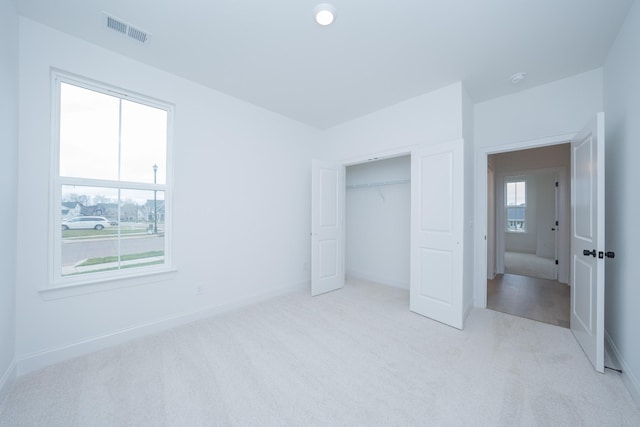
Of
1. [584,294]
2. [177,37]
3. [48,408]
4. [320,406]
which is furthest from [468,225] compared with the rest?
[48,408]

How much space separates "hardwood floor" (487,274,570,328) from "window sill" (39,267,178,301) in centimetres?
426

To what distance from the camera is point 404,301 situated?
11.6 feet

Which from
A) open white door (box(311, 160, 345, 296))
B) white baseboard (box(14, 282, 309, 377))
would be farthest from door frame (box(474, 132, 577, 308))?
white baseboard (box(14, 282, 309, 377))

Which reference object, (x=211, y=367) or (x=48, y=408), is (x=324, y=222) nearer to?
(x=211, y=367)

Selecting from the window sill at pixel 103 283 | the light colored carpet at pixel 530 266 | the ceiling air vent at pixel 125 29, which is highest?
the ceiling air vent at pixel 125 29

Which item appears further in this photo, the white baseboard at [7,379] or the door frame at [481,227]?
the door frame at [481,227]

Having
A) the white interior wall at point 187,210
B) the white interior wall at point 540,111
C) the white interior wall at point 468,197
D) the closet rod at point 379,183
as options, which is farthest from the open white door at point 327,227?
the white interior wall at point 540,111

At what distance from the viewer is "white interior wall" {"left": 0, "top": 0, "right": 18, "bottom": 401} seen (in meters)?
1.71

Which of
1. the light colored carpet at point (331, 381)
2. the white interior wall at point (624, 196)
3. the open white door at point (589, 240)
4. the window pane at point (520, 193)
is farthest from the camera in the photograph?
the window pane at point (520, 193)

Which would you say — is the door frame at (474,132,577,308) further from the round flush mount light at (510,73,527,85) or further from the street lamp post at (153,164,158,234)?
the street lamp post at (153,164,158,234)

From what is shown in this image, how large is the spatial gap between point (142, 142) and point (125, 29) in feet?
3.38

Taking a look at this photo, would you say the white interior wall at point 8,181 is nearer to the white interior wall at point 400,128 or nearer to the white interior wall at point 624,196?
the white interior wall at point 400,128

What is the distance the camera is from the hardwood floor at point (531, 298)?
3030mm

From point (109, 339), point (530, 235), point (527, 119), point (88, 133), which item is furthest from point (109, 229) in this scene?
point (530, 235)
